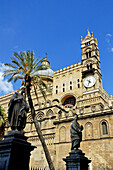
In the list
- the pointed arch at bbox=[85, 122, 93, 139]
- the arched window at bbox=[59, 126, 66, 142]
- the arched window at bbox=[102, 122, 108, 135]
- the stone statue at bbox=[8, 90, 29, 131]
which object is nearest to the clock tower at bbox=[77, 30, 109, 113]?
the pointed arch at bbox=[85, 122, 93, 139]

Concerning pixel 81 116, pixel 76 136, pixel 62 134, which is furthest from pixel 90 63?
pixel 76 136

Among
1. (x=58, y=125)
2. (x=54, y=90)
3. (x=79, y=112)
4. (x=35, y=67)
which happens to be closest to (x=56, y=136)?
(x=58, y=125)

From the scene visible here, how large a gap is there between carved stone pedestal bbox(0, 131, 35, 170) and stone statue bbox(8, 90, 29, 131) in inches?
14.8

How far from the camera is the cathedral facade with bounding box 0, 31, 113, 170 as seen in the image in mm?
21453

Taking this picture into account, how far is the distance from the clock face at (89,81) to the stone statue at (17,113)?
2681cm

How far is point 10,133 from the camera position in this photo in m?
7.18

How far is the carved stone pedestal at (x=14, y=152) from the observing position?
249 inches

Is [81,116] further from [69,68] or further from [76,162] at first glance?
[69,68]

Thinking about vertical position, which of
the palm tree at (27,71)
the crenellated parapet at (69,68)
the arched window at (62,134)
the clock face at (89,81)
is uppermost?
the crenellated parapet at (69,68)

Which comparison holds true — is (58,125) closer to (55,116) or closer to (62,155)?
(55,116)

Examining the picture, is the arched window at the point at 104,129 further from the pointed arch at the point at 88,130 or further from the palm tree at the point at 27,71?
the palm tree at the point at 27,71

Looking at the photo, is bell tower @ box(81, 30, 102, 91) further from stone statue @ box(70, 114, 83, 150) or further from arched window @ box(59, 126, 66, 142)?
stone statue @ box(70, 114, 83, 150)

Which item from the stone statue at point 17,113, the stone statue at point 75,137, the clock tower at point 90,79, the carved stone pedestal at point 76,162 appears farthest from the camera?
the clock tower at point 90,79

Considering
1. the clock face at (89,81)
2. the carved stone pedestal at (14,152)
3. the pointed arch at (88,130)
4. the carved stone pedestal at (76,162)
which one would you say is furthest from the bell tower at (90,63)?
the carved stone pedestal at (14,152)
